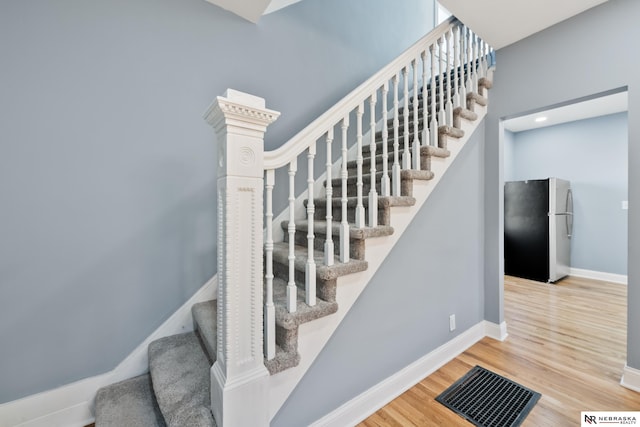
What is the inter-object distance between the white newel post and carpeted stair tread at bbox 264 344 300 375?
0.16 feet

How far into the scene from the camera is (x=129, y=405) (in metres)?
1.37

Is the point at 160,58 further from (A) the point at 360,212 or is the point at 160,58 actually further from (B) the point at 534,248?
(B) the point at 534,248

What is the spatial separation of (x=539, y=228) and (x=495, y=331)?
105 inches

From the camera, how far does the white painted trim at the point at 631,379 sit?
172cm

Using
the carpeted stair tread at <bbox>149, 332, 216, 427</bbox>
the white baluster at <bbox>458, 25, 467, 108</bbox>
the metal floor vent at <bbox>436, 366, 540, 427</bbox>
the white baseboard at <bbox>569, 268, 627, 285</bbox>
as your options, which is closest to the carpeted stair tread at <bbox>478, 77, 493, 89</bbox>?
the white baluster at <bbox>458, 25, 467, 108</bbox>

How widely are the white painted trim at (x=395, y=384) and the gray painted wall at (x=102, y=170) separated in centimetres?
117

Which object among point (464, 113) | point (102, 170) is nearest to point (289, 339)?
point (102, 170)

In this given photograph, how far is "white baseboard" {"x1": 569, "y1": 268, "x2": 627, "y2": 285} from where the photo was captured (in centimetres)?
411

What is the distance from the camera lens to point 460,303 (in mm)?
2223

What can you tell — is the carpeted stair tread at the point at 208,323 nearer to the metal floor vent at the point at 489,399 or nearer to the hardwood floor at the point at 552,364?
the hardwood floor at the point at 552,364

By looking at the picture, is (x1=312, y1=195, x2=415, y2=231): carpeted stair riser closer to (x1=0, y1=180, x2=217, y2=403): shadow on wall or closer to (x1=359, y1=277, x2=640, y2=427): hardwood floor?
(x1=0, y1=180, x2=217, y2=403): shadow on wall

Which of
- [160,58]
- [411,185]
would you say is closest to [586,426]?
[411,185]

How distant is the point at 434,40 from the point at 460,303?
81.2 inches

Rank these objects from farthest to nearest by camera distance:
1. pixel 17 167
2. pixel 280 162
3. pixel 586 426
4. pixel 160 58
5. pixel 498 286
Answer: pixel 498 286 → pixel 160 58 → pixel 586 426 → pixel 17 167 → pixel 280 162
